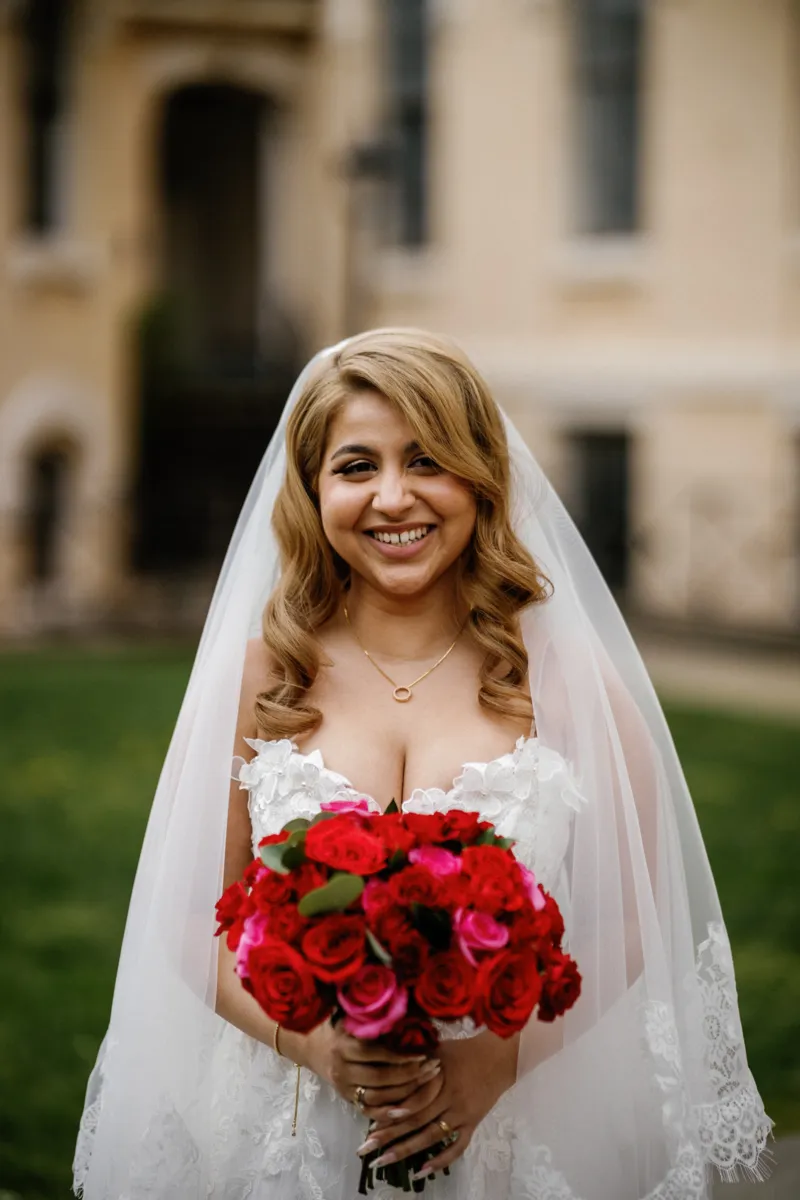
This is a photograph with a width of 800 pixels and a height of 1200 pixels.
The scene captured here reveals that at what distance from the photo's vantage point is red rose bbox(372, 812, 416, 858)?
239cm

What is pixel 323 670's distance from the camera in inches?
118

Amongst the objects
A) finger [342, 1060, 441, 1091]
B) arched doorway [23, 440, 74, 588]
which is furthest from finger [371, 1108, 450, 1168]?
arched doorway [23, 440, 74, 588]

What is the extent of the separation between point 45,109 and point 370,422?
14.6 m

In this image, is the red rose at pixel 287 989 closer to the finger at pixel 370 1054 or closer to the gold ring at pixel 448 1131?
the finger at pixel 370 1054

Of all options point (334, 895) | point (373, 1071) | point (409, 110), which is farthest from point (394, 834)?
point (409, 110)

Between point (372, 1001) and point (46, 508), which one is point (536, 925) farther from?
point (46, 508)

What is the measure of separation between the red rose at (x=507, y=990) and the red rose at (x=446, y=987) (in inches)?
0.8

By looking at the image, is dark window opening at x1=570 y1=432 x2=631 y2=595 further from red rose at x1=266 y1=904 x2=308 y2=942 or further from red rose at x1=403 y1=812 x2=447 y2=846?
red rose at x1=266 y1=904 x2=308 y2=942

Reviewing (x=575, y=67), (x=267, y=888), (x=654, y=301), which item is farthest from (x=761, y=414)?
(x=267, y=888)

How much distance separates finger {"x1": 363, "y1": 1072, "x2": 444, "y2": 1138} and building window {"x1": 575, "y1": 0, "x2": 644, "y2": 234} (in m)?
13.3

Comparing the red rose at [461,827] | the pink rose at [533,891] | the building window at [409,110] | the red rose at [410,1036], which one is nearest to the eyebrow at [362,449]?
the red rose at [461,827]

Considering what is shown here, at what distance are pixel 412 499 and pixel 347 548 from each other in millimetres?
167

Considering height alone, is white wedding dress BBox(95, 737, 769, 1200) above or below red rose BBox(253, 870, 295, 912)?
below

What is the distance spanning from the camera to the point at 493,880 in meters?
2.34
